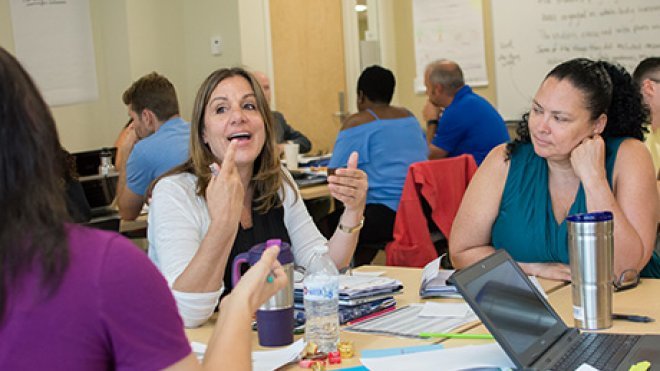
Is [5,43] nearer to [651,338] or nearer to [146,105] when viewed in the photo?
[146,105]

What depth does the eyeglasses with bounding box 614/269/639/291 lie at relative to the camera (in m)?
2.27

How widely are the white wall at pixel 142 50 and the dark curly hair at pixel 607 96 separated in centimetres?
381

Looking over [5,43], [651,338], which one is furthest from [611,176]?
[5,43]

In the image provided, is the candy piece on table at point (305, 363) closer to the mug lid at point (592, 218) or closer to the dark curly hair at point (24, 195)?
the mug lid at point (592, 218)

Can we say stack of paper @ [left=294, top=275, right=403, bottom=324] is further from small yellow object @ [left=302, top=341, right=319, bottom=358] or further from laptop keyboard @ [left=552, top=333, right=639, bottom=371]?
laptop keyboard @ [left=552, top=333, right=639, bottom=371]

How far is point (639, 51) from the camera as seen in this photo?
566 cm

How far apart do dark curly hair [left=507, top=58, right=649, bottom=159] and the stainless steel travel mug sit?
701 mm

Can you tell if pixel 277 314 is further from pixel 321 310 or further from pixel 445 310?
pixel 445 310

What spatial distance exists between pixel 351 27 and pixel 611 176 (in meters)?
4.65

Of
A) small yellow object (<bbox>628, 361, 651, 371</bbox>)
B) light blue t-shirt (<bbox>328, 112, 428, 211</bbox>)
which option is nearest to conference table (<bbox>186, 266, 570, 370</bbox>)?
small yellow object (<bbox>628, 361, 651, 371</bbox>)

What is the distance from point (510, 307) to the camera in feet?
5.73

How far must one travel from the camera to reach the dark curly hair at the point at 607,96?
255 centimetres

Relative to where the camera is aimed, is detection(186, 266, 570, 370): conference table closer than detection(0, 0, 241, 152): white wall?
Yes

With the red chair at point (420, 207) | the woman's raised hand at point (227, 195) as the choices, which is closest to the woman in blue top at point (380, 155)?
the red chair at point (420, 207)
